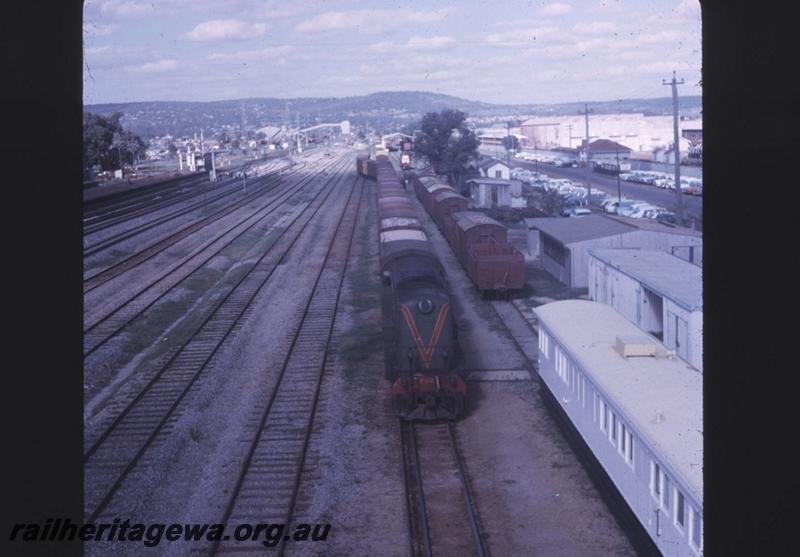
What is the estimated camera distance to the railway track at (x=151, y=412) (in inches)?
517

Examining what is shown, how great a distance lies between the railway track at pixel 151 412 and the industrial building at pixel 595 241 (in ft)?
36.8

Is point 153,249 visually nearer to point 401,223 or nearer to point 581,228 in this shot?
point 401,223

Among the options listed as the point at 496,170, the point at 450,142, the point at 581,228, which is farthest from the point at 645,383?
the point at 496,170

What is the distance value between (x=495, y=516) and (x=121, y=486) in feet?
19.3

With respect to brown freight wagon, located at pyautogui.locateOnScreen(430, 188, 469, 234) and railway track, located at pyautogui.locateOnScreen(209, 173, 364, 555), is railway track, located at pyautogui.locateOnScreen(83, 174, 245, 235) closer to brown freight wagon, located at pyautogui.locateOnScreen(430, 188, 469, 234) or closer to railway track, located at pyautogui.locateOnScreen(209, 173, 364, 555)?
brown freight wagon, located at pyautogui.locateOnScreen(430, 188, 469, 234)

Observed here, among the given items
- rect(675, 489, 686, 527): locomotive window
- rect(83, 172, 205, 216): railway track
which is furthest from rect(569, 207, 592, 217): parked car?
rect(675, 489, 686, 527): locomotive window

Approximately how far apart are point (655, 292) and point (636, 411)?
1066 centimetres

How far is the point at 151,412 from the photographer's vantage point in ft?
53.6

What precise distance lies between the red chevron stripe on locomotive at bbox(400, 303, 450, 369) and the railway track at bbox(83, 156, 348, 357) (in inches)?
228
